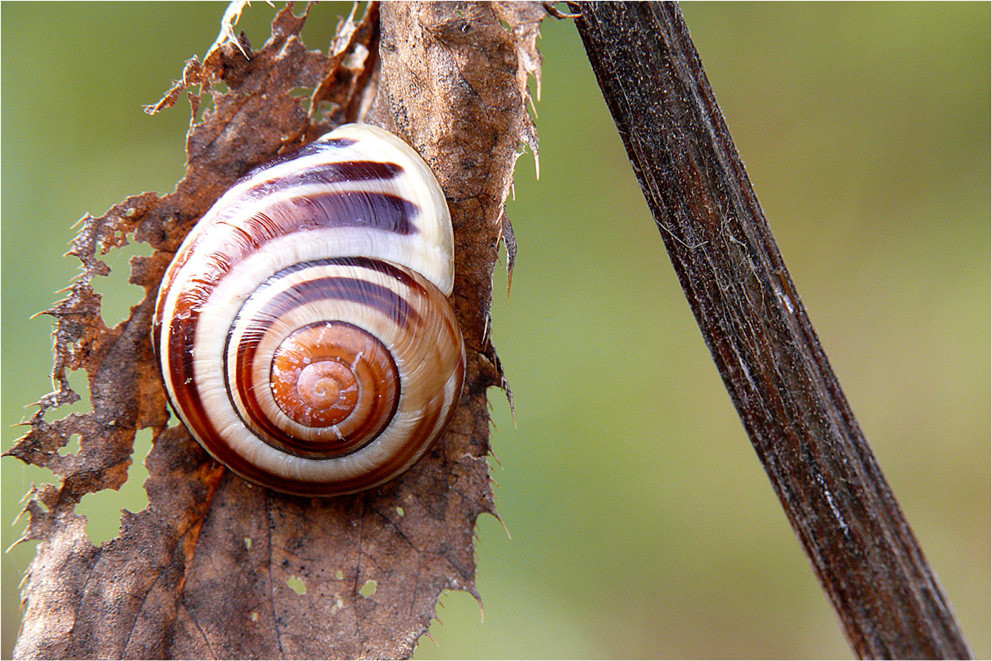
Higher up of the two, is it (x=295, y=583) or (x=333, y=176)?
(x=333, y=176)

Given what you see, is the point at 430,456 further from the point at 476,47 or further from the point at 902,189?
the point at 902,189

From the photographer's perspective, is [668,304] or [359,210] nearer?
[359,210]

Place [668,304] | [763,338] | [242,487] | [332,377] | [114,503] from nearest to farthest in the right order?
1. [763,338]
2. [332,377]
3. [242,487]
4. [114,503]
5. [668,304]

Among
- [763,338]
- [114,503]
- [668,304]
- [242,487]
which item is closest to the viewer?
[763,338]

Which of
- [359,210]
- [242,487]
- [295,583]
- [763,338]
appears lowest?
[295,583]

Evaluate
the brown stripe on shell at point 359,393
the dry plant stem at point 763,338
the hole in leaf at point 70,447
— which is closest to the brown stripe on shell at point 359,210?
the brown stripe on shell at point 359,393

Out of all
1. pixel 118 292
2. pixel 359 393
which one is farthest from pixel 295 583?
pixel 118 292

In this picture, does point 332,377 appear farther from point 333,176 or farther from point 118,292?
point 118,292

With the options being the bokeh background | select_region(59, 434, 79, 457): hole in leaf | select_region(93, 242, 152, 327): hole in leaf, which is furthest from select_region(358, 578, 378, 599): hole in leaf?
the bokeh background
